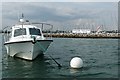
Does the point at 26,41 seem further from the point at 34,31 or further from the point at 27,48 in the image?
the point at 34,31

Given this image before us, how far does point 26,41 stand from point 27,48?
2.55 feet

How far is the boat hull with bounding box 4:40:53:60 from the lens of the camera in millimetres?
21727

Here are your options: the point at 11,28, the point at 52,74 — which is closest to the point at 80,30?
the point at 11,28

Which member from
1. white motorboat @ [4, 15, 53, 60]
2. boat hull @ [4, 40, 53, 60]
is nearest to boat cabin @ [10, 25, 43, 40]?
white motorboat @ [4, 15, 53, 60]

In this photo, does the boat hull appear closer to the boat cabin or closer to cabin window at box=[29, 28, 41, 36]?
the boat cabin

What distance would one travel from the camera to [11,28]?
85.8 ft

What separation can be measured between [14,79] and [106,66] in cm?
746

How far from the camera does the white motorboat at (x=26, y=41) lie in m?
21.8

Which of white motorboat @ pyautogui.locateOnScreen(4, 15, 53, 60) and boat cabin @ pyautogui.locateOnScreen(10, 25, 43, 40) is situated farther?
boat cabin @ pyautogui.locateOnScreen(10, 25, 43, 40)

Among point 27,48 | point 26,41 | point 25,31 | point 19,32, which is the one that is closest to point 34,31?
point 25,31

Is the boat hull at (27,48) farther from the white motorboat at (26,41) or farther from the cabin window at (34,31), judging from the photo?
the cabin window at (34,31)

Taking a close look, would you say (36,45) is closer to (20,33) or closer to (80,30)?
(20,33)

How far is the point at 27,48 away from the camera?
22.0 meters

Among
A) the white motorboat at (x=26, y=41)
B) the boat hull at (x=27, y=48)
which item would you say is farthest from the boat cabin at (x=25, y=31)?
the boat hull at (x=27, y=48)
